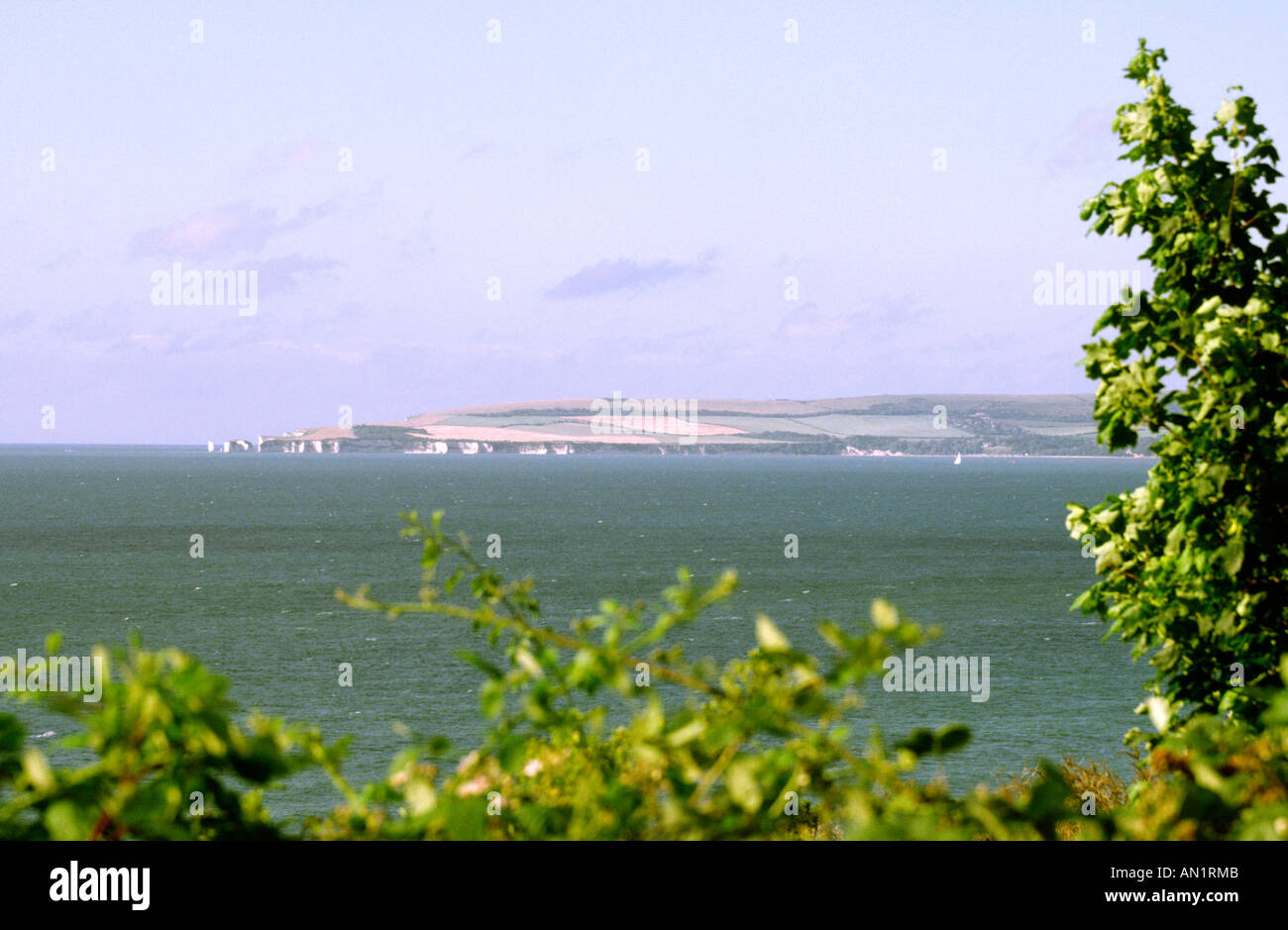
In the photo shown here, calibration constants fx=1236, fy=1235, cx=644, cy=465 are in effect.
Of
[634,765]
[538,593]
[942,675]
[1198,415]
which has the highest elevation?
[1198,415]

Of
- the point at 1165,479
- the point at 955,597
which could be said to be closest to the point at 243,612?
the point at 955,597

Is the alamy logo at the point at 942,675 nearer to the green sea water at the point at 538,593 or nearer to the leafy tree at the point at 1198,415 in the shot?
the green sea water at the point at 538,593
